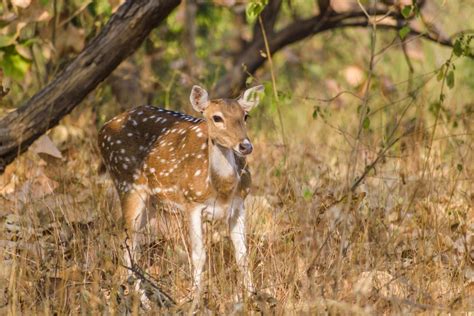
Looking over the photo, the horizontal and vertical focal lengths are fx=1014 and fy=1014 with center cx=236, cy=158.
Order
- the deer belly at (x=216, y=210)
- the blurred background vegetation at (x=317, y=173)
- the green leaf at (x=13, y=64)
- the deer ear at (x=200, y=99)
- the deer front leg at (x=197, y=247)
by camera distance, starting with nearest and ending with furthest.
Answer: the blurred background vegetation at (x=317, y=173) → the deer front leg at (x=197, y=247) → the deer belly at (x=216, y=210) → the deer ear at (x=200, y=99) → the green leaf at (x=13, y=64)

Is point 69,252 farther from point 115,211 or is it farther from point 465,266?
point 465,266

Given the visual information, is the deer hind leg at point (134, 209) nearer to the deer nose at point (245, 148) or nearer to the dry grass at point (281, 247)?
the dry grass at point (281, 247)

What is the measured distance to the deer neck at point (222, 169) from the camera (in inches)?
239

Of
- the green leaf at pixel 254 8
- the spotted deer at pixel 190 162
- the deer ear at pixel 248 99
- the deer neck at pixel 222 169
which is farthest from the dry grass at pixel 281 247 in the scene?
the green leaf at pixel 254 8

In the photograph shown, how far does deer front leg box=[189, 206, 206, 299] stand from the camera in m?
5.35

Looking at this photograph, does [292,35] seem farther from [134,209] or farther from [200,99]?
[134,209]

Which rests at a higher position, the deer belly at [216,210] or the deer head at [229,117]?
the deer head at [229,117]

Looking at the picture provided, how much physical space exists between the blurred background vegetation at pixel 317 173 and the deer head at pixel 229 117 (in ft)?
0.59

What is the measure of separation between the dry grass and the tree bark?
37cm

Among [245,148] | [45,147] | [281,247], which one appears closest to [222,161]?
[245,148]

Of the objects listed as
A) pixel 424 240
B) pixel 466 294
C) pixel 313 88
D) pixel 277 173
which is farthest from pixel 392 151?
pixel 313 88

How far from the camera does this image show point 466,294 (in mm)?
5145

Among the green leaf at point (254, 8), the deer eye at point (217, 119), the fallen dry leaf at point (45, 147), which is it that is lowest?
the deer eye at point (217, 119)

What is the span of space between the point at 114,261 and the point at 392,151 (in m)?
3.16
